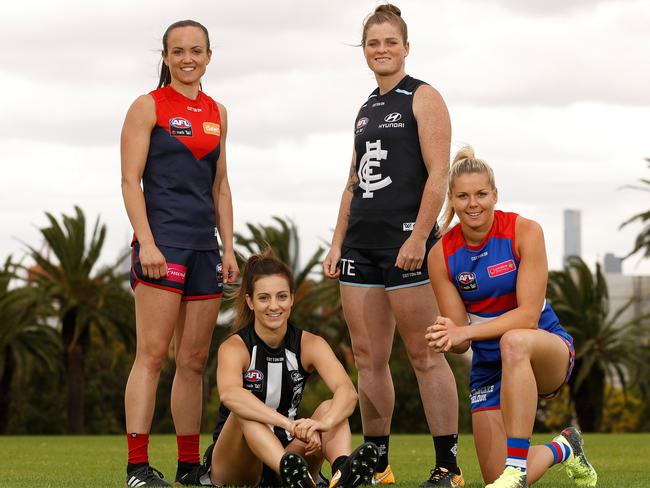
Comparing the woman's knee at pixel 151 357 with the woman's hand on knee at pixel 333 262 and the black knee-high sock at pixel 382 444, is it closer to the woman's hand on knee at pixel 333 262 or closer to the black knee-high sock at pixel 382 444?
the woman's hand on knee at pixel 333 262

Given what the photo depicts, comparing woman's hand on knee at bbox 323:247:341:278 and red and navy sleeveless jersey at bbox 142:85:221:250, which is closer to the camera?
red and navy sleeveless jersey at bbox 142:85:221:250

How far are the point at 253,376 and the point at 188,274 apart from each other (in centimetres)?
83

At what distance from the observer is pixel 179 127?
6.66m

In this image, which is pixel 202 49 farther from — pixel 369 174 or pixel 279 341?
pixel 279 341

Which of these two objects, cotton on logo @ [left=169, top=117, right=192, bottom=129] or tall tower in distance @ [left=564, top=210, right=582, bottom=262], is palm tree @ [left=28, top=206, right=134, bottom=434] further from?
tall tower in distance @ [left=564, top=210, right=582, bottom=262]

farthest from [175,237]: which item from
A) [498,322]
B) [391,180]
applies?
[498,322]

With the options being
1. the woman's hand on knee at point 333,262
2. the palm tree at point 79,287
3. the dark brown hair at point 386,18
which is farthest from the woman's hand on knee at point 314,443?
the palm tree at point 79,287

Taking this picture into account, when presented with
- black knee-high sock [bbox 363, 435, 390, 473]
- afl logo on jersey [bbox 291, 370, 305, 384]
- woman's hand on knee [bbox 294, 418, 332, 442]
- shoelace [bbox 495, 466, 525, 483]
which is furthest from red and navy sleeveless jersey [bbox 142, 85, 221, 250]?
shoelace [bbox 495, 466, 525, 483]

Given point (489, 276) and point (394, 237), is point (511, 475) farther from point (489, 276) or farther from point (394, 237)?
point (394, 237)

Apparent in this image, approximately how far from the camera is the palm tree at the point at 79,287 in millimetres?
31219

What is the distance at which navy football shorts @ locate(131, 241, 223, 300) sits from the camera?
6508 millimetres

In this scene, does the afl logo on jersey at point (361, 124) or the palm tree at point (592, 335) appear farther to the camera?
the palm tree at point (592, 335)

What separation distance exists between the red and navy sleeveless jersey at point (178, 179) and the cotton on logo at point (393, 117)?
1.12m

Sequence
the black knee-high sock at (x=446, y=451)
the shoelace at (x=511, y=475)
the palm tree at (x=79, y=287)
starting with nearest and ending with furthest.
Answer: the shoelace at (x=511, y=475) < the black knee-high sock at (x=446, y=451) < the palm tree at (x=79, y=287)
